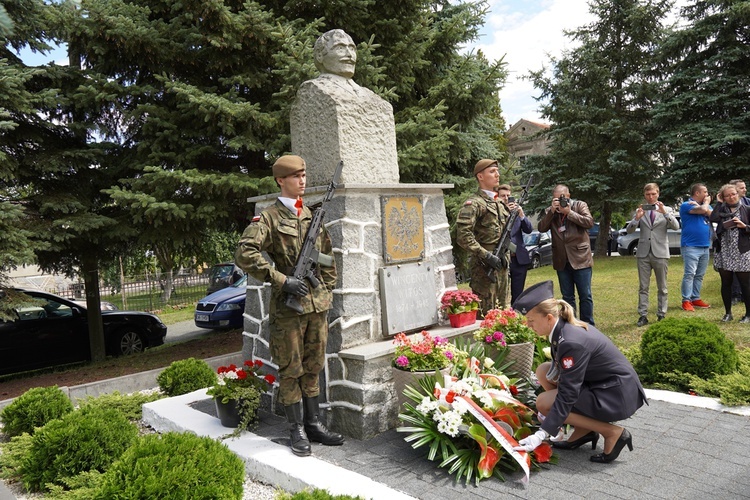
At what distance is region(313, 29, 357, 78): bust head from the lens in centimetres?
471

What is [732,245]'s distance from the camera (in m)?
6.85

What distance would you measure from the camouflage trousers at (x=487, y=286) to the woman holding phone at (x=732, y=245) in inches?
137

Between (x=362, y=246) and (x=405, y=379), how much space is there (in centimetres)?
112

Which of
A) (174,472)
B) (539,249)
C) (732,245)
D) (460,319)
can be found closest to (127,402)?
(174,472)

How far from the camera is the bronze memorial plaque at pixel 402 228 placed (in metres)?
4.47

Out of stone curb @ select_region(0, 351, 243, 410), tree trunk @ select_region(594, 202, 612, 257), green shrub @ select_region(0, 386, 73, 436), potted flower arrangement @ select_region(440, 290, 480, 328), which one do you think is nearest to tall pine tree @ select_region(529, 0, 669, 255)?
tree trunk @ select_region(594, 202, 612, 257)

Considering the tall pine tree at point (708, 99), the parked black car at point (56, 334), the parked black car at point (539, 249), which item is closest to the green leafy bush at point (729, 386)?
the parked black car at point (56, 334)

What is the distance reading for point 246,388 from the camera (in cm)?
423

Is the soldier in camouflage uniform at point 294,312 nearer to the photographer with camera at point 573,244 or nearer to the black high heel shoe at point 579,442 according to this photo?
the black high heel shoe at point 579,442

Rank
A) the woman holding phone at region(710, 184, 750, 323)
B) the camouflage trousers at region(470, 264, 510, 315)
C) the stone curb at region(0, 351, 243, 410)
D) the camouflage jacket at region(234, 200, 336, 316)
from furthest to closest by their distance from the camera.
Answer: the woman holding phone at region(710, 184, 750, 323) → the stone curb at region(0, 351, 243, 410) → the camouflage trousers at region(470, 264, 510, 315) → the camouflage jacket at region(234, 200, 336, 316)

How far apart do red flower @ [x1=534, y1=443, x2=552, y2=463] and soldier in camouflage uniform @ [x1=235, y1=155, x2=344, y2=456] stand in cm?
140

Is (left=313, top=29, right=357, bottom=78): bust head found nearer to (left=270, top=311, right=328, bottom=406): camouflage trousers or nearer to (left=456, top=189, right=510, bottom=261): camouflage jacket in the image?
(left=456, top=189, right=510, bottom=261): camouflage jacket

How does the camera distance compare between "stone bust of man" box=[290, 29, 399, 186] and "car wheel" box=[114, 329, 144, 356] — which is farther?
"car wheel" box=[114, 329, 144, 356]

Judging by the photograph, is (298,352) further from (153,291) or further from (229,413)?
(153,291)
